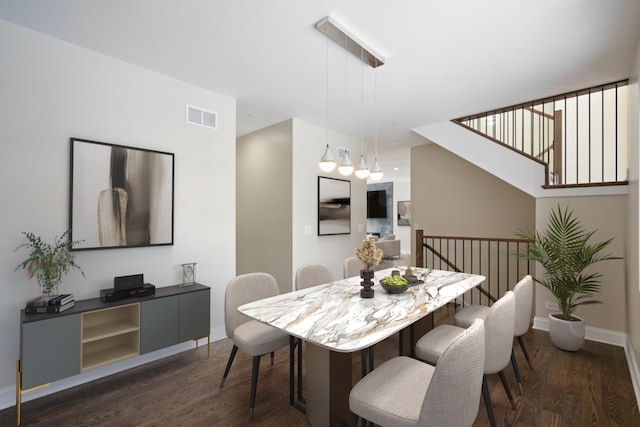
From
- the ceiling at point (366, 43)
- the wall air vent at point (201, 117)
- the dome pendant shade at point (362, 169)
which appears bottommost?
the dome pendant shade at point (362, 169)

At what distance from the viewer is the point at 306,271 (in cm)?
297

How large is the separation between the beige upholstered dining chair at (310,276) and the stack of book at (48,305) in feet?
5.82

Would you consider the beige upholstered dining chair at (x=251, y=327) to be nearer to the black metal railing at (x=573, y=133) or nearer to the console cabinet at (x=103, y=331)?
the console cabinet at (x=103, y=331)

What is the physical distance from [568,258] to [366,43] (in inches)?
116

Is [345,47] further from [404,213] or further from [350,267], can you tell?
[404,213]

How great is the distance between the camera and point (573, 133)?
480cm

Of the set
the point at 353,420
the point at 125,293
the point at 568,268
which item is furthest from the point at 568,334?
the point at 125,293

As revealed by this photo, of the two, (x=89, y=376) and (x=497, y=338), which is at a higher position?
(x=497, y=338)

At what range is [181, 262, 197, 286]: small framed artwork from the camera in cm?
319

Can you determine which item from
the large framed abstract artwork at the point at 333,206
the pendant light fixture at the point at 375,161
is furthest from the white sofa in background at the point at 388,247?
the pendant light fixture at the point at 375,161

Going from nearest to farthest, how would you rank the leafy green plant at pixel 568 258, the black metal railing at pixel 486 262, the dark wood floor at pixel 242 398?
the dark wood floor at pixel 242 398 < the leafy green plant at pixel 568 258 < the black metal railing at pixel 486 262

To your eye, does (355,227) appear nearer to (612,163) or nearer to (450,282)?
(450,282)

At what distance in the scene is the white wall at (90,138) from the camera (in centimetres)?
231

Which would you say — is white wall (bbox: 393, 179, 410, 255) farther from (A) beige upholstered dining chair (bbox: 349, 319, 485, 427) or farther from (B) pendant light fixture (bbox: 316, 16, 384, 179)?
(A) beige upholstered dining chair (bbox: 349, 319, 485, 427)
